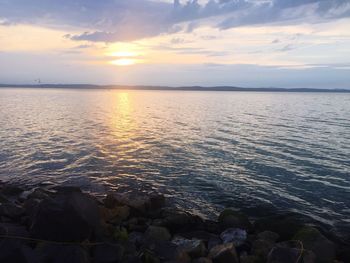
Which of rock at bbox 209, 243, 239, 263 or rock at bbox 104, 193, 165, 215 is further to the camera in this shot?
rock at bbox 104, 193, 165, 215

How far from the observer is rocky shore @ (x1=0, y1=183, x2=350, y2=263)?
39.9 feet

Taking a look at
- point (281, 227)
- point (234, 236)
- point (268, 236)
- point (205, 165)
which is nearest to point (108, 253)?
point (234, 236)

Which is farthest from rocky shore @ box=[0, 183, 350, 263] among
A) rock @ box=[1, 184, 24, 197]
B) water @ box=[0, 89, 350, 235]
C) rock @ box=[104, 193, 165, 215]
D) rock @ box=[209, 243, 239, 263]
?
rock @ box=[1, 184, 24, 197]

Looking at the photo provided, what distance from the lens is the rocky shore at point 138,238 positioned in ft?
39.9

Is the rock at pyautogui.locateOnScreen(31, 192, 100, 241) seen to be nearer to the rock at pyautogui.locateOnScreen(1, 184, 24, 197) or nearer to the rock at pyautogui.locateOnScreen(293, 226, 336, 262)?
the rock at pyautogui.locateOnScreen(293, 226, 336, 262)

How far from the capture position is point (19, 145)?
38.7m

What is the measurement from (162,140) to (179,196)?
20.2 metres

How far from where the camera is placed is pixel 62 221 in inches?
516

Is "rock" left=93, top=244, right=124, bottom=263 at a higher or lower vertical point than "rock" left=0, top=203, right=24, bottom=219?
higher

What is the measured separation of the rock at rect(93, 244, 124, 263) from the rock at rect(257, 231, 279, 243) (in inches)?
235

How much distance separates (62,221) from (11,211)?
5.17 metres

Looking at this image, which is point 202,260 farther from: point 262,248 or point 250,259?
point 262,248

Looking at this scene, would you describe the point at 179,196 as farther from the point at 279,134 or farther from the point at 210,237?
the point at 279,134

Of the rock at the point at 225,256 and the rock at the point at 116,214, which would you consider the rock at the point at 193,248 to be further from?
the rock at the point at 116,214
